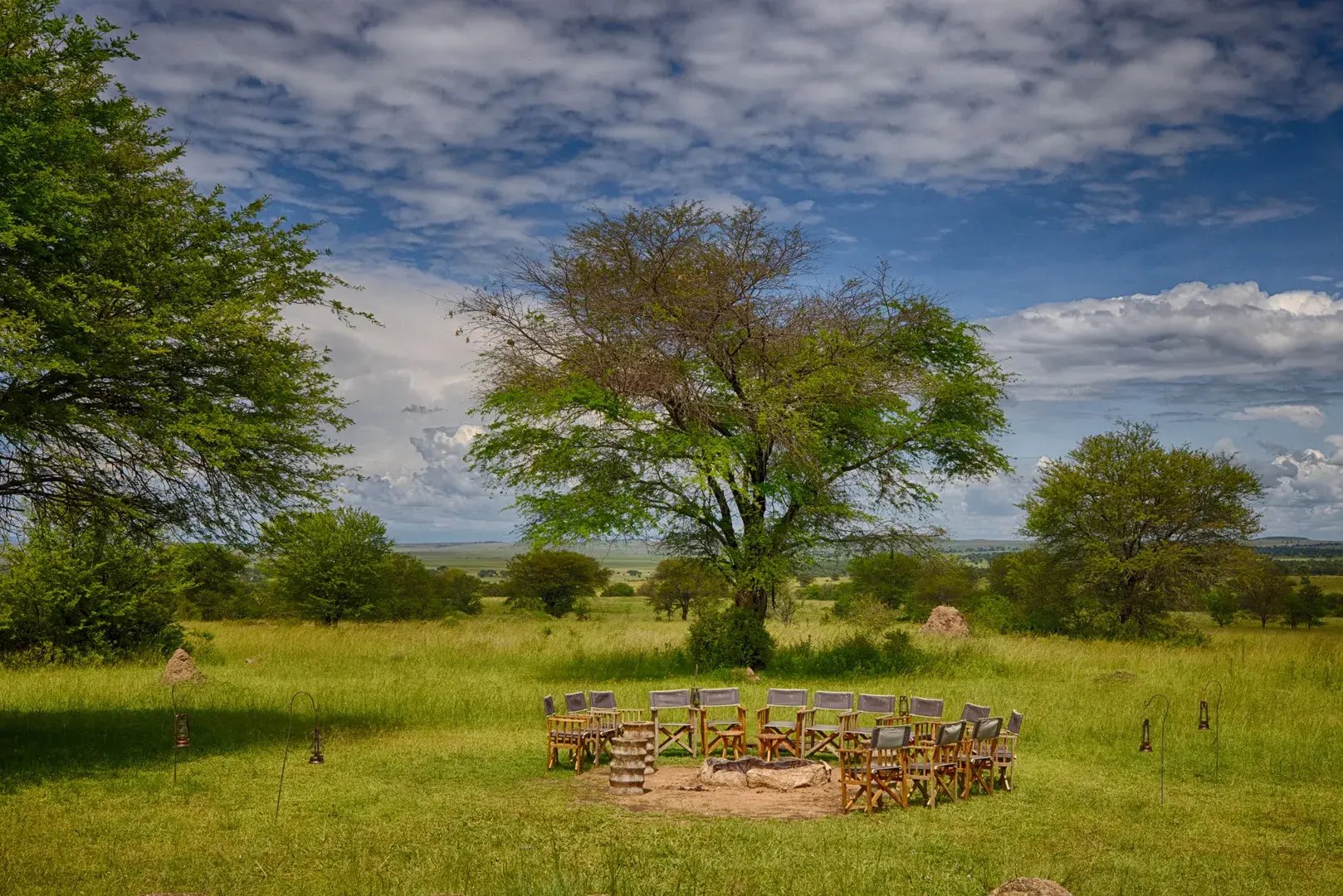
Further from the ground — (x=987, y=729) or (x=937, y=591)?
(x=987, y=729)

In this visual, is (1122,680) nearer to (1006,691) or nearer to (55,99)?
(1006,691)

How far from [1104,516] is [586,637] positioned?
21.9m

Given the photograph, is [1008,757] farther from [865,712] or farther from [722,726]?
[722,726]

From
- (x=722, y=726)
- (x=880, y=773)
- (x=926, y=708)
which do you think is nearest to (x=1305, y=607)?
(x=926, y=708)

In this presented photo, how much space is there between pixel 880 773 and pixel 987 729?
5.69 ft

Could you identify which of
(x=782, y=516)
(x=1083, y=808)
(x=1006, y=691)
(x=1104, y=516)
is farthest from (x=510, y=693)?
(x=1104, y=516)

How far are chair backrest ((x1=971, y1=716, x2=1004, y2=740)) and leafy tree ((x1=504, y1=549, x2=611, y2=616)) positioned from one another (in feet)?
204

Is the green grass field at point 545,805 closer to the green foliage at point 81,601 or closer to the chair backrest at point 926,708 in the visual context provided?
the chair backrest at point 926,708

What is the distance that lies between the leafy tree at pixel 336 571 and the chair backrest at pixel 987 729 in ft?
123

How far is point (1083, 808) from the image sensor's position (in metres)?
13.4

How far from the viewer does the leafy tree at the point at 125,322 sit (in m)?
14.7

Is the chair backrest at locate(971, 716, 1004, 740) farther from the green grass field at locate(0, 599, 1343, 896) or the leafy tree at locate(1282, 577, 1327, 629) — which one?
the leafy tree at locate(1282, 577, 1327, 629)

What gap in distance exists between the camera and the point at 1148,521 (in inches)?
1631

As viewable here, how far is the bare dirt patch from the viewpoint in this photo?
13.1m
